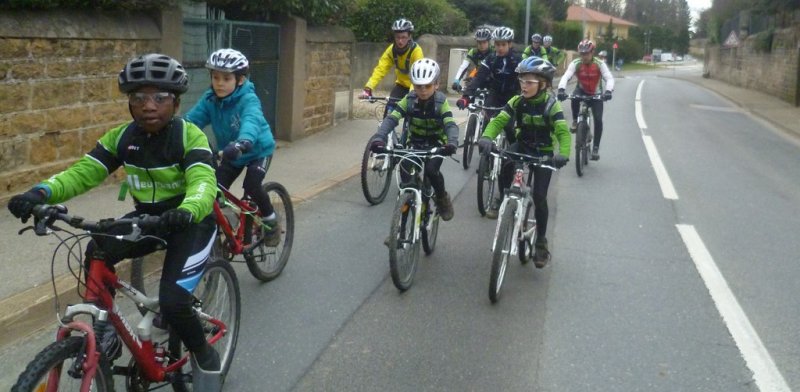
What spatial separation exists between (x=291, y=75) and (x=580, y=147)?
457 centimetres

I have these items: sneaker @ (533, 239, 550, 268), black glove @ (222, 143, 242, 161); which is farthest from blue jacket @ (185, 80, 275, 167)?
sneaker @ (533, 239, 550, 268)

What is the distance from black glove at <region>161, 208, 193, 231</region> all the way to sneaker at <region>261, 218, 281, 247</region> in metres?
2.67

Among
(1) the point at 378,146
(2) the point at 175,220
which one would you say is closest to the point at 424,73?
(1) the point at 378,146

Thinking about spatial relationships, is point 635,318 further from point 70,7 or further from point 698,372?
Result: point 70,7

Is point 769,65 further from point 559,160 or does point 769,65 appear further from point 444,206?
point 559,160

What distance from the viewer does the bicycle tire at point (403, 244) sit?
5.86 m

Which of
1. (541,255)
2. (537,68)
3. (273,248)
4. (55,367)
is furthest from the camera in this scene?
(541,255)

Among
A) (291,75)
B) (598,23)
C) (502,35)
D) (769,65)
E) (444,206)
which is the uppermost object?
(598,23)

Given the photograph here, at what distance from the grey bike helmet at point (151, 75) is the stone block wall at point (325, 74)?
31.5 ft

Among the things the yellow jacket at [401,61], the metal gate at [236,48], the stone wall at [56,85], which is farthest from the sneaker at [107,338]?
the metal gate at [236,48]

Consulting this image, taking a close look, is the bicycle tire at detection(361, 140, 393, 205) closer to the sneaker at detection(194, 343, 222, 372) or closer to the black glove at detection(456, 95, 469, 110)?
the black glove at detection(456, 95, 469, 110)

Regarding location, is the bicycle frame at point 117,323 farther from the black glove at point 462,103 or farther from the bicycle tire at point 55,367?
the black glove at point 462,103

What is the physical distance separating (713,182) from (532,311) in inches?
278

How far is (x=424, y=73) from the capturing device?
6762mm
